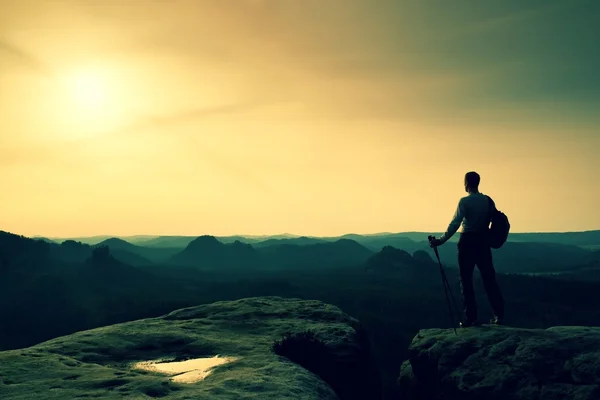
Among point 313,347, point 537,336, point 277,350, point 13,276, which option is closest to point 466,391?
point 537,336

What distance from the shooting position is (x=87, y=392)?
696 cm

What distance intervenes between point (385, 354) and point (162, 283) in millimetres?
83740

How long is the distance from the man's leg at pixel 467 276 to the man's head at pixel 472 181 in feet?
4.43

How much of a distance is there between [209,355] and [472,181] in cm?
759

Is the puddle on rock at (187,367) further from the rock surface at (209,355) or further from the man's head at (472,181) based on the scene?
the man's head at (472,181)

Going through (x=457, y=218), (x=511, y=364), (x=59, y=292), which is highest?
(x=457, y=218)

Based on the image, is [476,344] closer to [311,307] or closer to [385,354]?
[311,307]

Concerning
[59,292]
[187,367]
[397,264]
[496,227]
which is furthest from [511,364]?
[397,264]

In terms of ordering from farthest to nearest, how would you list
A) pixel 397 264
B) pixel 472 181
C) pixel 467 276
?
pixel 397 264
pixel 472 181
pixel 467 276

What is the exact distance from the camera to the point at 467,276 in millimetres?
10820

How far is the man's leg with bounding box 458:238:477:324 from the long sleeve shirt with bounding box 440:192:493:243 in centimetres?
43

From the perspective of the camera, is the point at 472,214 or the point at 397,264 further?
the point at 397,264

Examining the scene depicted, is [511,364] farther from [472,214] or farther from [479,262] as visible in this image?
[472,214]

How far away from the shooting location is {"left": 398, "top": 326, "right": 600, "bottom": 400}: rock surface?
8.09m
